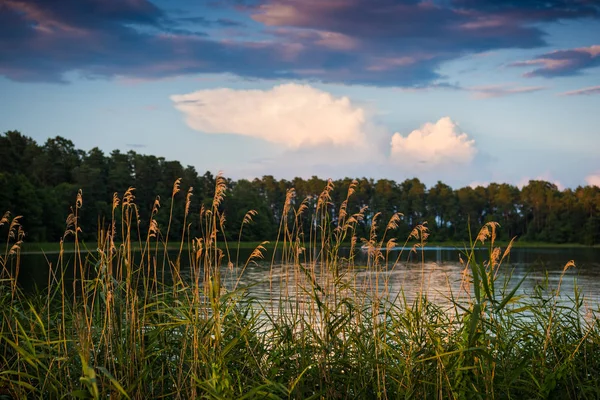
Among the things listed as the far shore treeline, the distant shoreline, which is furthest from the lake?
the far shore treeline

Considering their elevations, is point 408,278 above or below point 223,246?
below

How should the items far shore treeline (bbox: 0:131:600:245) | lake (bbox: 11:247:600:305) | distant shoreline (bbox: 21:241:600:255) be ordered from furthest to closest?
far shore treeline (bbox: 0:131:600:245) < distant shoreline (bbox: 21:241:600:255) < lake (bbox: 11:247:600:305)

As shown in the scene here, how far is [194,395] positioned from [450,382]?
2.27 metres

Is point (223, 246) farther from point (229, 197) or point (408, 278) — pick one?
point (408, 278)

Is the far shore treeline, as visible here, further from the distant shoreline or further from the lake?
the lake

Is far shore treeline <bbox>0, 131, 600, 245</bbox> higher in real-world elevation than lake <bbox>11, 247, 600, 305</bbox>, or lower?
higher

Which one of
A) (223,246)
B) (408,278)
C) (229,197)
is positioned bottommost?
(408,278)

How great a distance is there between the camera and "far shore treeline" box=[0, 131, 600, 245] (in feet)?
259

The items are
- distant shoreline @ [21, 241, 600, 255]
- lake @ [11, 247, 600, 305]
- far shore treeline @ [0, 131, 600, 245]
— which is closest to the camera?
lake @ [11, 247, 600, 305]

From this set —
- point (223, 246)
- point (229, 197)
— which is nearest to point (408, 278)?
point (223, 246)

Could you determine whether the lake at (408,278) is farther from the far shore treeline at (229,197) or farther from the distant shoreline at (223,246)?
the far shore treeline at (229,197)

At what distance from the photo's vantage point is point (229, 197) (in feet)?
343

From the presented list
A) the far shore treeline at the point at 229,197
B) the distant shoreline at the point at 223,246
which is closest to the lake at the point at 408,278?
the distant shoreline at the point at 223,246

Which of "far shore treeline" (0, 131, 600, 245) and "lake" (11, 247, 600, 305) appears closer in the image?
"lake" (11, 247, 600, 305)
